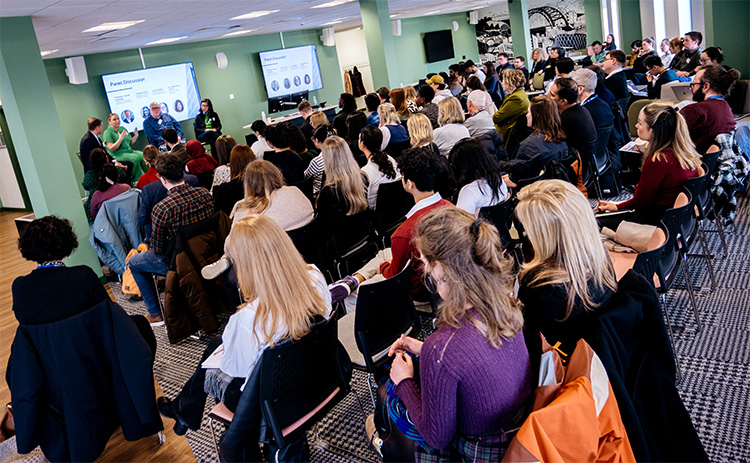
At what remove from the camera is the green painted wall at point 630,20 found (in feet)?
51.8

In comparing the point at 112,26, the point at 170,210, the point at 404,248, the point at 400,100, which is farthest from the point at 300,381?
the point at 112,26

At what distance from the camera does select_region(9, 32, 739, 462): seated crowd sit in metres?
1.62

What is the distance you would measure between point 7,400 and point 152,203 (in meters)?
1.83

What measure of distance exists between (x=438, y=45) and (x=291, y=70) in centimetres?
805

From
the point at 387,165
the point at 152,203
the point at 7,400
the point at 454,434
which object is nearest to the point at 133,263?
the point at 152,203

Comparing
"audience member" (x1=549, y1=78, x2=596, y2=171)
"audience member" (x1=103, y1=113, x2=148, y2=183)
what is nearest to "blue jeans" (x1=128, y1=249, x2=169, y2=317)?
"audience member" (x1=549, y1=78, x2=596, y2=171)

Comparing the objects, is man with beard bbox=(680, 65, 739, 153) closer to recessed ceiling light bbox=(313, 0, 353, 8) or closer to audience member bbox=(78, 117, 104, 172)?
recessed ceiling light bbox=(313, 0, 353, 8)

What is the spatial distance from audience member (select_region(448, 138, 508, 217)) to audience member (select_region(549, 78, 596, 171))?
5.97 ft

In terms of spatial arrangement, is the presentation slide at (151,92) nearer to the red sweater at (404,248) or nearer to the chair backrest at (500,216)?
the chair backrest at (500,216)

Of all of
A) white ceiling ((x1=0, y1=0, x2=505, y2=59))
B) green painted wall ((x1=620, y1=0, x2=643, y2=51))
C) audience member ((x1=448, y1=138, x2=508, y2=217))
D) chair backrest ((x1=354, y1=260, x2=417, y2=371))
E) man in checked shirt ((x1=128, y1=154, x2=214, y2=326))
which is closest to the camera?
chair backrest ((x1=354, y1=260, x2=417, y2=371))

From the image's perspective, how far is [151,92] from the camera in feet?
40.5

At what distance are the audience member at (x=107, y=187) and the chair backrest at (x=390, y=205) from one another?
258 centimetres

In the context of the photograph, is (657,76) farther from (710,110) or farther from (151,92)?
(151,92)

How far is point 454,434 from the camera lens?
162cm
